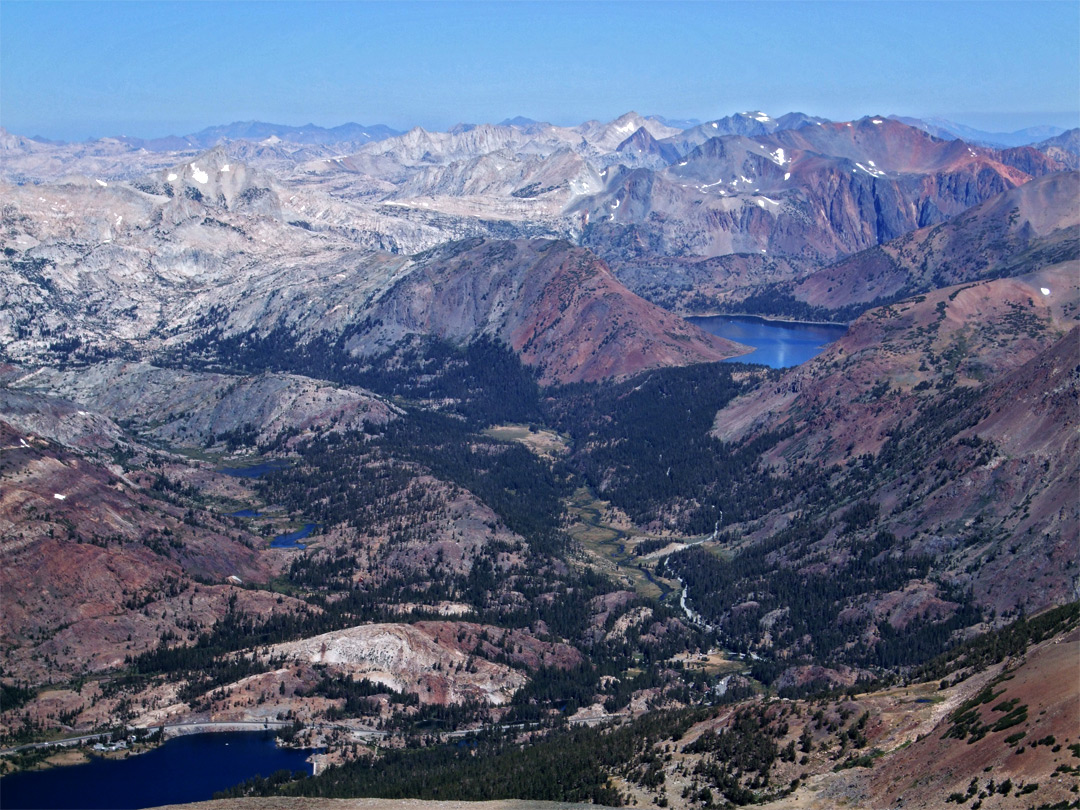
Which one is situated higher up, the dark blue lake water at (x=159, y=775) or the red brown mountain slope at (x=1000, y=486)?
the red brown mountain slope at (x=1000, y=486)

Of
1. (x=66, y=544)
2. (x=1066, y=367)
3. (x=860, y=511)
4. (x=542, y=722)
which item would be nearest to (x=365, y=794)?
(x=542, y=722)

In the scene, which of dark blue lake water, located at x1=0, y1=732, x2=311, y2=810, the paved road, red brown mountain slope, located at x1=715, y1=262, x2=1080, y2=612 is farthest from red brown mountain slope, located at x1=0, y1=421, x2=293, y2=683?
red brown mountain slope, located at x1=715, y1=262, x2=1080, y2=612

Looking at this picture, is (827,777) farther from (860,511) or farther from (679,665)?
(860,511)

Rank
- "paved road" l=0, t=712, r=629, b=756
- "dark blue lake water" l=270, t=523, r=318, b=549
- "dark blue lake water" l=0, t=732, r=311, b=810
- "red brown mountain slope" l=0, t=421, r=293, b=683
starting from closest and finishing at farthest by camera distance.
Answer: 1. "dark blue lake water" l=0, t=732, r=311, b=810
2. "paved road" l=0, t=712, r=629, b=756
3. "red brown mountain slope" l=0, t=421, r=293, b=683
4. "dark blue lake water" l=270, t=523, r=318, b=549

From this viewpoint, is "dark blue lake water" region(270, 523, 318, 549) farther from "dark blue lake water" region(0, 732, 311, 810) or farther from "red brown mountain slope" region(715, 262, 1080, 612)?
"red brown mountain slope" region(715, 262, 1080, 612)

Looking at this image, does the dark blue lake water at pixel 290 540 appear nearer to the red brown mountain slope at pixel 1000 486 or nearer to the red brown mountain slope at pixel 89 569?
the red brown mountain slope at pixel 89 569

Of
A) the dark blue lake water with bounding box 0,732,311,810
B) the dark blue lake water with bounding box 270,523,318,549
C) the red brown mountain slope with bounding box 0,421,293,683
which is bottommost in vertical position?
the dark blue lake water with bounding box 0,732,311,810

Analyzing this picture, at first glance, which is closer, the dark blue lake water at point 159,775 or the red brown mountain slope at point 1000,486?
the dark blue lake water at point 159,775

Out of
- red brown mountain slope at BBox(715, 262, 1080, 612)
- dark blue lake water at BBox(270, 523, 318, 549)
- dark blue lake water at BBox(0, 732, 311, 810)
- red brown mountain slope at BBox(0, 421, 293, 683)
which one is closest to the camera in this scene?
dark blue lake water at BBox(0, 732, 311, 810)

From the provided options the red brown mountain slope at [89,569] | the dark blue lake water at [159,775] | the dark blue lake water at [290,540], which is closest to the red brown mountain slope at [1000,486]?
the dark blue lake water at [159,775]
